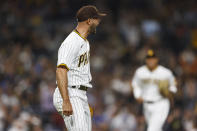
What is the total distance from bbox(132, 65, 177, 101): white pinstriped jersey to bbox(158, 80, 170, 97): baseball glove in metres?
0.06

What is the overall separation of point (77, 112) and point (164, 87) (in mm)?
4069

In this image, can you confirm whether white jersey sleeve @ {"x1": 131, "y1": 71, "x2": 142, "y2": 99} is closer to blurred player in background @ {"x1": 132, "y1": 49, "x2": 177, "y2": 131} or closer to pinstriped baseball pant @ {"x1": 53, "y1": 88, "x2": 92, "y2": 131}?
blurred player in background @ {"x1": 132, "y1": 49, "x2": 177, "y2": 131}

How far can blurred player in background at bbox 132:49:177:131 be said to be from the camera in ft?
30.4

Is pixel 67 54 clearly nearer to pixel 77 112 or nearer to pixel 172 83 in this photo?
pixel 77 112

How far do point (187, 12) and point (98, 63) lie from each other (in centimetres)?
382

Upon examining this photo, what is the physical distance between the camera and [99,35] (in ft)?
55.6

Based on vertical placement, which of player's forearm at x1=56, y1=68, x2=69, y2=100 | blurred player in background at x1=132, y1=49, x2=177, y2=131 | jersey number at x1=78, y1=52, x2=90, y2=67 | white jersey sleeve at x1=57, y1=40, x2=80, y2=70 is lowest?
blurred player in background at x1=132, y1=49, x2=177, y2=131

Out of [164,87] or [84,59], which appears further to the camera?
[164,87]

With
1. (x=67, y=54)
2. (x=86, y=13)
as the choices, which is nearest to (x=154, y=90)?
(x=86, y=13)

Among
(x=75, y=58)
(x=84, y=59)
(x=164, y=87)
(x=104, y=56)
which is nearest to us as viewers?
(x=75, y=58)

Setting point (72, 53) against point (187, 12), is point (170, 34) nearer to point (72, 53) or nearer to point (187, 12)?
point (187, 12)

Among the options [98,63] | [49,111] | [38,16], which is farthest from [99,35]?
[49,111]

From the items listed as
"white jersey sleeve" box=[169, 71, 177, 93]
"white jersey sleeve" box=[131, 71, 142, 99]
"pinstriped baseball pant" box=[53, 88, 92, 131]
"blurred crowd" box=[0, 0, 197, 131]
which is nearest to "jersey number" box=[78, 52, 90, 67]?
"pinstriped baseball pant" box=[53, 88, 92, 131]

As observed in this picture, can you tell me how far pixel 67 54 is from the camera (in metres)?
5.50
